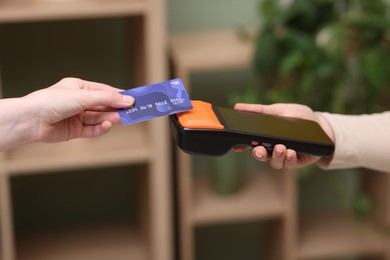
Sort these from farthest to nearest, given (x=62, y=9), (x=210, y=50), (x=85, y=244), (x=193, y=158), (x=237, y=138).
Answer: (x=193, y=158) < (x=85, y=244) < (x=210, y=50) < (x=62, y=9) < (x=237, y=138)

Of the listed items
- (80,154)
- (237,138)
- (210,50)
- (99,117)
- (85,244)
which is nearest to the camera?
(237,138)

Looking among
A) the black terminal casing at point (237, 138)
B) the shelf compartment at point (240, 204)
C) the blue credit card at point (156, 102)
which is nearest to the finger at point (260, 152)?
the black terminal casing at point (237, 138)

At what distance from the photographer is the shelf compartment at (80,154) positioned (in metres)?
2.12

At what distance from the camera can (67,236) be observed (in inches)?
98.2

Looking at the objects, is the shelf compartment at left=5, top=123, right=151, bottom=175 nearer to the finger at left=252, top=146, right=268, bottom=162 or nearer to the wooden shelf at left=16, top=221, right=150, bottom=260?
the wooden shelf at left=16, top=221, right=150, bottom=260

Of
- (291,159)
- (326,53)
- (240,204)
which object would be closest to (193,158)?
(240,204)

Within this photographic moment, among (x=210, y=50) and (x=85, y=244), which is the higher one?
(x=210, y=50)

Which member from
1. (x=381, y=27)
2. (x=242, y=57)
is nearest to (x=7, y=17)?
(x=242, y=57)

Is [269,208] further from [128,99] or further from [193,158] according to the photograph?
[128,99]

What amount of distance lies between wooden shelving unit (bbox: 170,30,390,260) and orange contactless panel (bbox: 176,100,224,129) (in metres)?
0.86

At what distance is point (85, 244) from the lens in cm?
243

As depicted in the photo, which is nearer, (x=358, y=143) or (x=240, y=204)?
(x=358, y=143)

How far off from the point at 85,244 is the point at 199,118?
1.21 meters

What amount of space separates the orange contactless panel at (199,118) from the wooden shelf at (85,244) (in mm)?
1074
